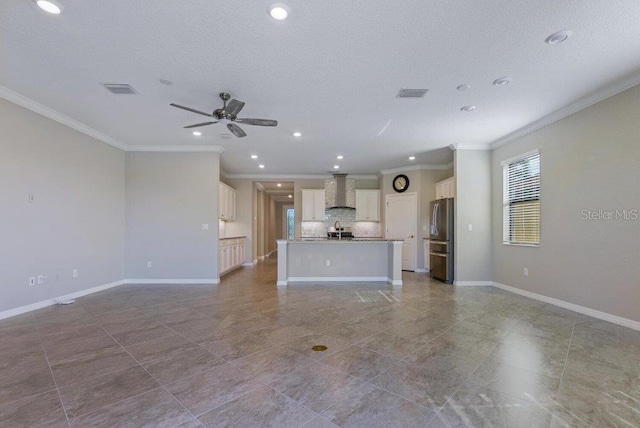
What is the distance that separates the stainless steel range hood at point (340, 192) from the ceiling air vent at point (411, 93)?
5037 millimetres

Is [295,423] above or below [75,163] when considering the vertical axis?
below

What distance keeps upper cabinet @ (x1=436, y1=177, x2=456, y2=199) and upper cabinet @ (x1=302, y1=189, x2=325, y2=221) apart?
3323 mm

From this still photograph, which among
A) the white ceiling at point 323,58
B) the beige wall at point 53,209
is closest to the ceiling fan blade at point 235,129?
the white ceiling at point 323,58

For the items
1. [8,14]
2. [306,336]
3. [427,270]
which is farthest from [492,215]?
[8,14]

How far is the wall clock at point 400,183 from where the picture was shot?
8016 mm

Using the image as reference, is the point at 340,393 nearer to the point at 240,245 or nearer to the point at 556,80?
the point at 556,80

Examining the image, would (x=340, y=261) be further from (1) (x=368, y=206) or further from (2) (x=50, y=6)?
(2) (x=50, y=6)

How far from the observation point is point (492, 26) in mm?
2404

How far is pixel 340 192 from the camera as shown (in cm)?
865

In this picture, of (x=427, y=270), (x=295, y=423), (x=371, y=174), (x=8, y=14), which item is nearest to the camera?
(x=295, y=423)

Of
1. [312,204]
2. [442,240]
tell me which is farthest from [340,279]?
[312,204]

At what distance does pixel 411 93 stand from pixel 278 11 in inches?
78.1

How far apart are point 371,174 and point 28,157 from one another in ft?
24.5

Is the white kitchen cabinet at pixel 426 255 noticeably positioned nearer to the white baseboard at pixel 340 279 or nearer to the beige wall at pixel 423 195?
the beige wall at pixel 423 195
